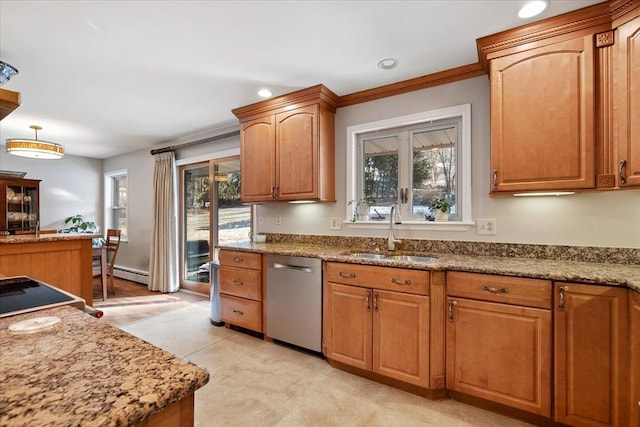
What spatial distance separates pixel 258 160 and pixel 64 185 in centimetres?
479

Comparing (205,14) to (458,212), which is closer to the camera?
(205,14)

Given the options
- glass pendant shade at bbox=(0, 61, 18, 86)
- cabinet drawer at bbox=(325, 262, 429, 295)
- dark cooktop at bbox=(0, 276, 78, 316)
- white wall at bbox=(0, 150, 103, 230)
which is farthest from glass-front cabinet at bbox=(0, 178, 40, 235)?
cabinet drawer at bbox=(325, 262, 429, 295)

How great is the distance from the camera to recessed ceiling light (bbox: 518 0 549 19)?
1.70 metres

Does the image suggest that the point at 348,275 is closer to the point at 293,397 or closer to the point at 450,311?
the point at 450,311

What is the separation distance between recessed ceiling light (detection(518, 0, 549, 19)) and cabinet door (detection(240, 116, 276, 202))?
2138mm

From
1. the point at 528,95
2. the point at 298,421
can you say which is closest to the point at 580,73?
the point at 528,95

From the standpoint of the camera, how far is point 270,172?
3.12m

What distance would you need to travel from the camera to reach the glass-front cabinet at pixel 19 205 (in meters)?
4.71

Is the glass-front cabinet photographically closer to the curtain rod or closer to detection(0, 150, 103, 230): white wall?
detection(0, 150, 103, 230): white wall

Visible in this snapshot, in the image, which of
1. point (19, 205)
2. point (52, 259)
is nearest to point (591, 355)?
point (52, 259)

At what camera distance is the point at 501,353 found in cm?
178

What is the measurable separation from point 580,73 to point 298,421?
266 centimetres

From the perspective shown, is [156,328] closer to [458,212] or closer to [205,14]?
[205,14]

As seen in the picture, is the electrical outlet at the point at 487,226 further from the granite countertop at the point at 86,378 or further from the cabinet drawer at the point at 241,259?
the granite countertop at the point at 86,378
